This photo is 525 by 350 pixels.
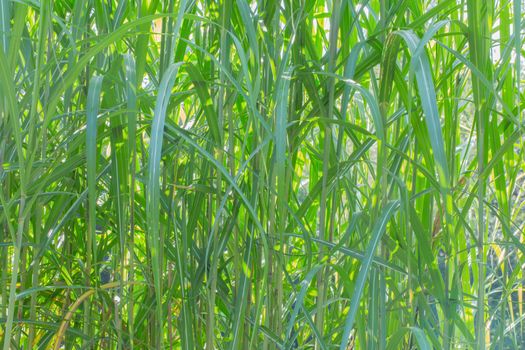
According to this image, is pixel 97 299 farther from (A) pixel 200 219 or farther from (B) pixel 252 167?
(B) pixel 252 167

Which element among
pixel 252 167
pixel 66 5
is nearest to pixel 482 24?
pixel 252 167

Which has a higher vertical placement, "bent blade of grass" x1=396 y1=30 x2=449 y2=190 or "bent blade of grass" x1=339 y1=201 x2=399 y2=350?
"bent blade of grass" x1=396 y1=30 x2=449 y2=190

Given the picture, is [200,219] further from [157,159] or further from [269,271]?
[157,159]

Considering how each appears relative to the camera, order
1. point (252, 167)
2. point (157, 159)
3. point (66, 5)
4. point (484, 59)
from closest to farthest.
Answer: point (157, 159)
point (484, 59)
point (252, 167)
point (66, 5)

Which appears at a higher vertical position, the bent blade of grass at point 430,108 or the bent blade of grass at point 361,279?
the bent blade of grass at point 430,108

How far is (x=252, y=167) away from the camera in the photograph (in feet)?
2.58

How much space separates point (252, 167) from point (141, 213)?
151 millimetres

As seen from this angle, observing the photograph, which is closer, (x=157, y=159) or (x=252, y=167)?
(x=157, y=159)

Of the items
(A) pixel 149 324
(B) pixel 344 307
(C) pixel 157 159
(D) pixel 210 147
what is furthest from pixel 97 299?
(C) pixel 157 159

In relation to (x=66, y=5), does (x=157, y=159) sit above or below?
below

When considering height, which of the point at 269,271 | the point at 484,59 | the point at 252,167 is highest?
the point at 484,59

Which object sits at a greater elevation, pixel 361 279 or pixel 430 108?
pixel 430 108

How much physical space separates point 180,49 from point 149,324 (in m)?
0.31

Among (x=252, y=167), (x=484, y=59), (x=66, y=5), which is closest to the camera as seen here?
(x=484, y=59)
